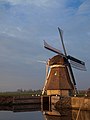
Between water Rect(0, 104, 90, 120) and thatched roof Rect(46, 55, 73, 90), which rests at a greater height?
thatched roof Rect(46, 55, 73, 90)

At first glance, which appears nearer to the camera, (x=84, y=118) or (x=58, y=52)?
(x=84, y=118)

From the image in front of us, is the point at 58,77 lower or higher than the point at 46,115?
higher

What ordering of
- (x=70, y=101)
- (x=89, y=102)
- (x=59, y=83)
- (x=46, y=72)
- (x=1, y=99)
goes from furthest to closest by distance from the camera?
(x=1, y=99) < (x=46, y=72) < (x=59, y=83) < (x=70, y=101) < (x=89, y=102)

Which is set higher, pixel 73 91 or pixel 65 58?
pixel 65 58

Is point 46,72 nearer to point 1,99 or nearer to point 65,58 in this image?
point 65,58

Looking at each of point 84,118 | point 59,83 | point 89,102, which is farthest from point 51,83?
point 84,118

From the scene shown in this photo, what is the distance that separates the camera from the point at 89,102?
1304 inches

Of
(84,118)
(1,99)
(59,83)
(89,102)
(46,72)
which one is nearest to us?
(84,118)

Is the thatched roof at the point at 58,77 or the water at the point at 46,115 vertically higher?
the thatched roof at the point at 58,77

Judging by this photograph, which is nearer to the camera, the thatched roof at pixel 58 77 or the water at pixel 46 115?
the water at pixel 46 115

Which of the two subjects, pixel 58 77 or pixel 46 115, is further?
pixel 58 77

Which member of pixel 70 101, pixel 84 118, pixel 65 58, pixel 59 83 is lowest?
pixel 84 118

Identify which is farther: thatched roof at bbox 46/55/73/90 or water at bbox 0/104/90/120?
thatched roof at bbox 46/55/73/90

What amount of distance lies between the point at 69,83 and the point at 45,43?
6460 millimetres
